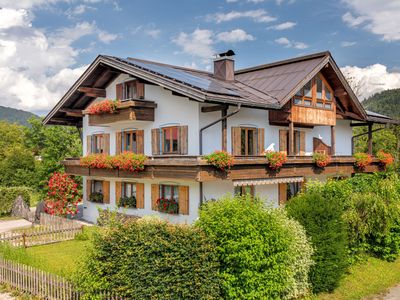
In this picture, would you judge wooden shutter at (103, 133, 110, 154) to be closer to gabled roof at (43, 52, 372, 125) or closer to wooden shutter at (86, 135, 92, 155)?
wooden shutter at (86, 135, 92, 155)

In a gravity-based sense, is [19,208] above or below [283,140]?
below

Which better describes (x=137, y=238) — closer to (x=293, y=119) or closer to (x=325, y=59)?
(x=293, y=119)

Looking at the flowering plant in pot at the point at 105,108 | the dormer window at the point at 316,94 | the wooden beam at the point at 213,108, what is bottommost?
the wooden beam at the point at 213,108

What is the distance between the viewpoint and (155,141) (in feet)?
68.2

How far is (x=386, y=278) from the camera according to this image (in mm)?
13945

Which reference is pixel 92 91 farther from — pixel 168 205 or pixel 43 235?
pixel 43 235

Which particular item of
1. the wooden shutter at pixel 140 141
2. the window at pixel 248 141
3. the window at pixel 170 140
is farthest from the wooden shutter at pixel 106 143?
the window at pixel 248 141

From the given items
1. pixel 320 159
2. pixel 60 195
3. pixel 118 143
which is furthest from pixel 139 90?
pixel 320 159

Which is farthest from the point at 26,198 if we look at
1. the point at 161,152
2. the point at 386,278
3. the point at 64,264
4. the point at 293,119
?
the point at 386,278

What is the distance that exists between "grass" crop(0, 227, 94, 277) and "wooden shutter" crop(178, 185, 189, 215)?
13.9ft

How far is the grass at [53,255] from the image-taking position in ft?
42.5

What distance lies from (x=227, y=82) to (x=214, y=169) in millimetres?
8799

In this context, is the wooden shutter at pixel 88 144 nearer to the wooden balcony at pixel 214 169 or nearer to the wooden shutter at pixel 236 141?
the wooden balcony at pixel 214 169

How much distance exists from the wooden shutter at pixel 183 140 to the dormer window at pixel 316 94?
6.44 metres
